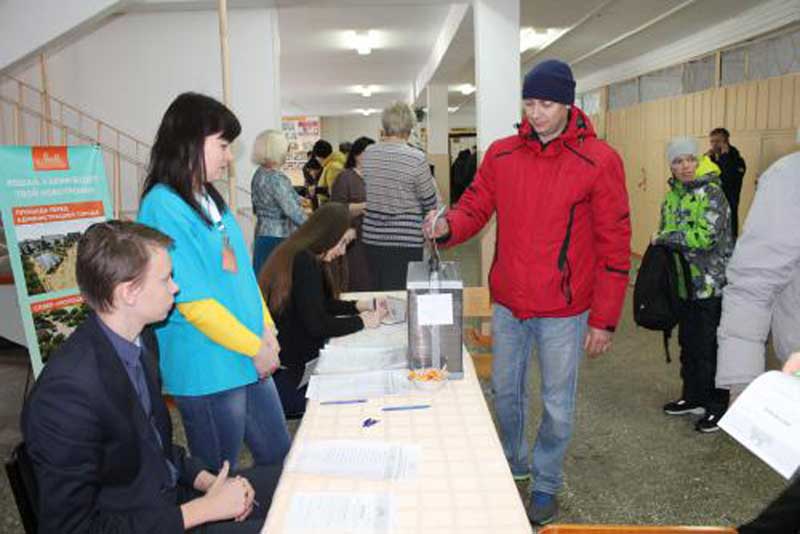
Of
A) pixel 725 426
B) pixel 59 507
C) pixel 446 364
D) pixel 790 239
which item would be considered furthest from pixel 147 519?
pixel 790 239

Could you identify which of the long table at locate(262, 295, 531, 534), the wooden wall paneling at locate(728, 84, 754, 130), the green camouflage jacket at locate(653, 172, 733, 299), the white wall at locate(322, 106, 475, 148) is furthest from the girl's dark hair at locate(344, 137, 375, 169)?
the white wall at locate(322, 106, 475, 148)

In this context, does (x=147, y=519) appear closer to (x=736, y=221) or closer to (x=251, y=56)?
(x=251, y=56)

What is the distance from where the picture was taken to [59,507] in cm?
110

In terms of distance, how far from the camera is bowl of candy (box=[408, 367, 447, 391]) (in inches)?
→ 66.2

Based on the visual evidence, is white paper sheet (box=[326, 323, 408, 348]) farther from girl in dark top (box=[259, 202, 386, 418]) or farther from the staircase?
the staircase

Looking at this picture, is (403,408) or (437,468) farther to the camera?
(403,408)

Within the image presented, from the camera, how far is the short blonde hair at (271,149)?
404 centimetres

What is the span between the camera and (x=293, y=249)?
222 cm

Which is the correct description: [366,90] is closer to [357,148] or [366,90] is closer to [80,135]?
[80,135]

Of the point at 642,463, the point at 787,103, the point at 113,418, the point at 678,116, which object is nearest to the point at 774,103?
the point at 787,103

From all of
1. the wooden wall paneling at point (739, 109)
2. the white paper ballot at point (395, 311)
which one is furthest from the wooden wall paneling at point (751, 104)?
the white paper ballot at point (395, 311)

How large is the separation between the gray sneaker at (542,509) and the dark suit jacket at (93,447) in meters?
1.39

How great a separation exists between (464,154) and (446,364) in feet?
32.8

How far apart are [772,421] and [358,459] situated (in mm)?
748
